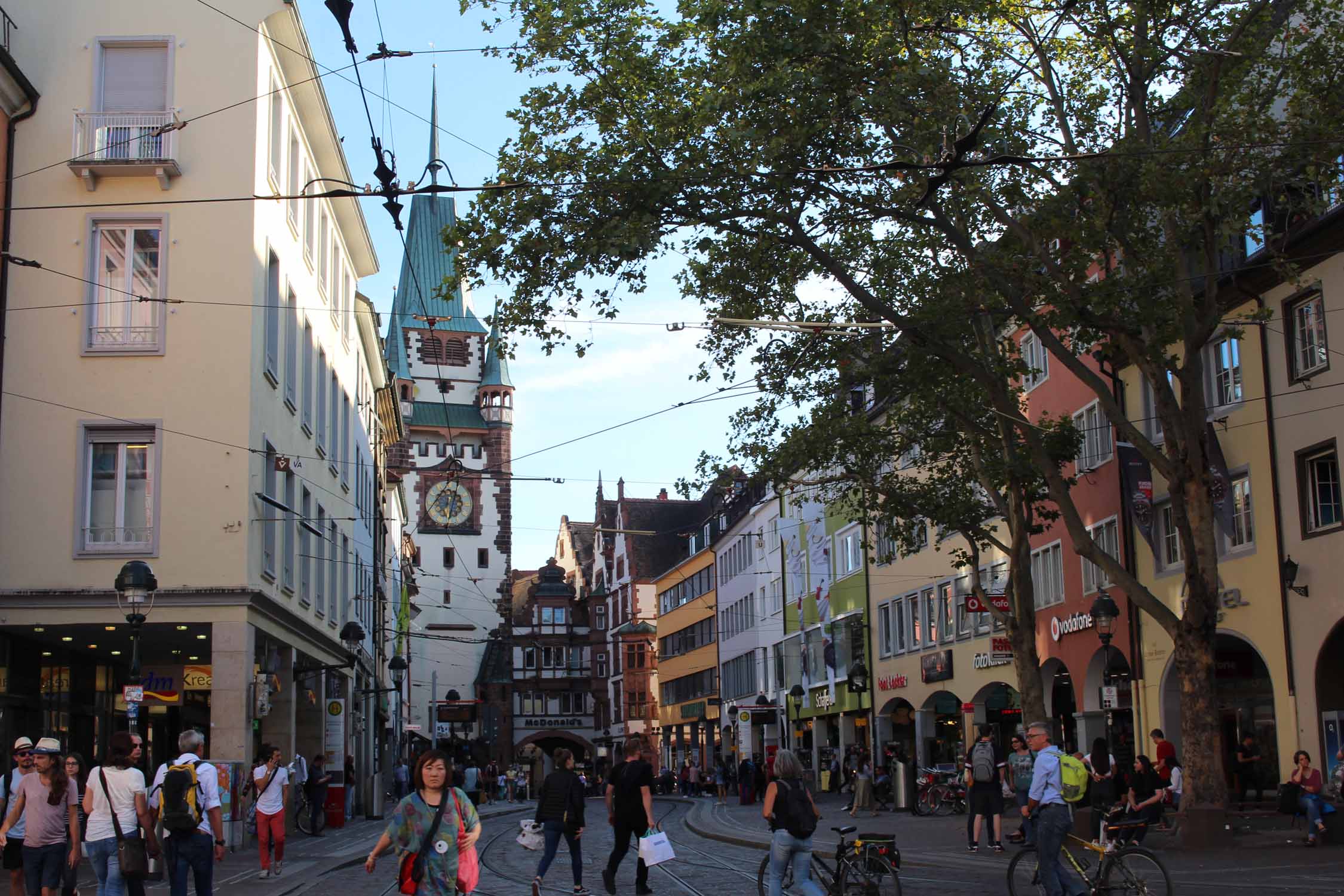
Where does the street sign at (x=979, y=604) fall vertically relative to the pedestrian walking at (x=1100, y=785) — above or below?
above

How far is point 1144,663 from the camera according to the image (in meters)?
32.2

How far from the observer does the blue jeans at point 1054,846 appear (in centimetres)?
1250

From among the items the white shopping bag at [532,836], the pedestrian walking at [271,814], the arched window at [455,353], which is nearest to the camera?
the white shopping bag at [532,836]

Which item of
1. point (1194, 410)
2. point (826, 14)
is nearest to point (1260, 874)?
point (1194, 410)

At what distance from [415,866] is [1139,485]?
23240 millimetres

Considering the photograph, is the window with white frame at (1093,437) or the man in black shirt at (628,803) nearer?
the man in black shirt at (628,803)

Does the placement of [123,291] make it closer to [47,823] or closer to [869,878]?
[47,823]

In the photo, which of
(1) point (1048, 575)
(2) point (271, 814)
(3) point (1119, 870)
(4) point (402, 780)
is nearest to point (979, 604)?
(1) point (1048, 575)

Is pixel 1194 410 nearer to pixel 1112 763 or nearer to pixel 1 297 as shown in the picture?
pixel 1112 763

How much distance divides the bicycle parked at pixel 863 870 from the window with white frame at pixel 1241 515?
16696 millimetres

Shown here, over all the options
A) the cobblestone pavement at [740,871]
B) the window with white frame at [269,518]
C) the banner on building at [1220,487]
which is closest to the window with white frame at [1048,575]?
the banner on building at [1220,487]

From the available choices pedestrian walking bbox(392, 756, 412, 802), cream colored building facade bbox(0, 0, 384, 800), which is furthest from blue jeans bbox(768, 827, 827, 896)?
pedestrian walking bbox(392, 756, 412, 802)

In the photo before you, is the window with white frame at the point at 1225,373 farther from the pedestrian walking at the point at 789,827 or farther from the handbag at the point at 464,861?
the handbag at the point at 464,861

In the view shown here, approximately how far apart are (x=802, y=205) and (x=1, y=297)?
1389 cm
